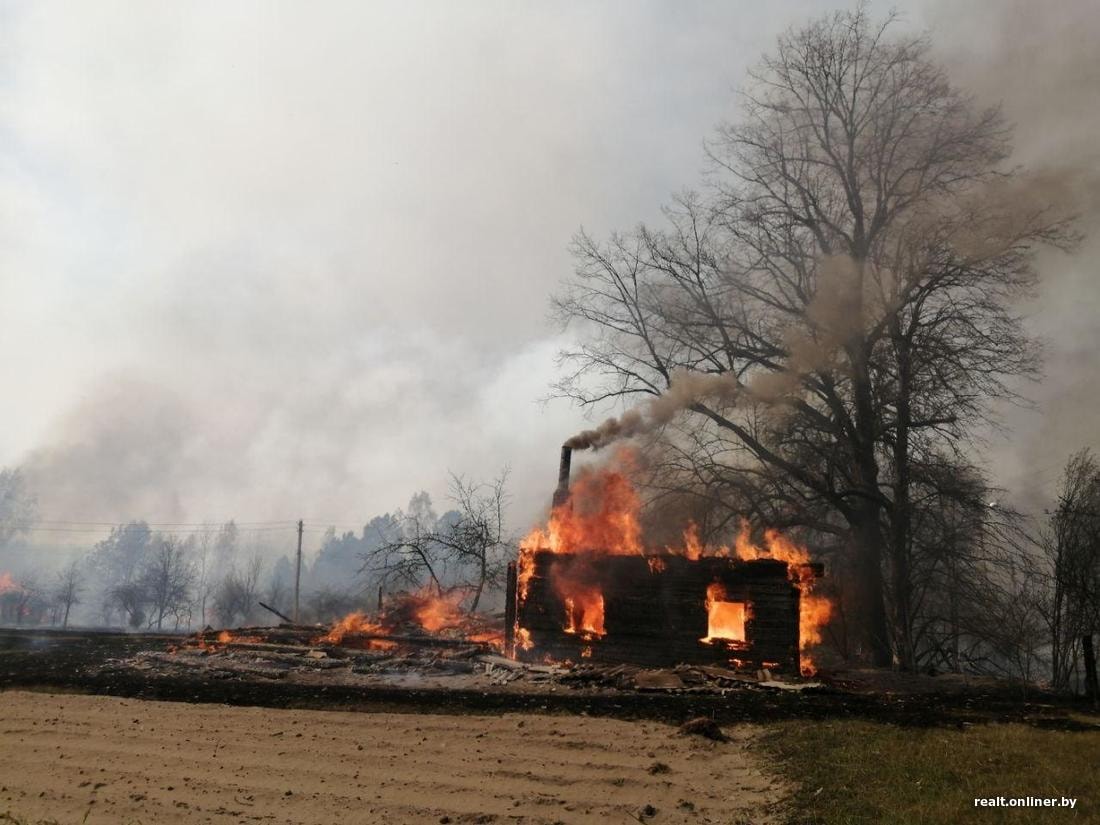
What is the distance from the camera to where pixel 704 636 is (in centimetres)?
1753

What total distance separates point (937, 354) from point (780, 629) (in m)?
10.2

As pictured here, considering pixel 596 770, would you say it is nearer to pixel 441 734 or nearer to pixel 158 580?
pixel 441 734

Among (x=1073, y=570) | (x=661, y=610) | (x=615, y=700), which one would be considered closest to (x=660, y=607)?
(x=661, y=610)

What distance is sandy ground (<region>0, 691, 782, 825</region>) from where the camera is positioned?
777cm

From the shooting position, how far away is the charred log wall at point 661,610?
17266mm

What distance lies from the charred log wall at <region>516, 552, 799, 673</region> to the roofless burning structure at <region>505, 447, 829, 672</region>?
0.03m

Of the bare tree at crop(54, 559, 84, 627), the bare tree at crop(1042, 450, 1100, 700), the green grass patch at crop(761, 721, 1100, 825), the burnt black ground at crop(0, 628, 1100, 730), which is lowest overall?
the bare tree at crop(54, 559, 84, 627)

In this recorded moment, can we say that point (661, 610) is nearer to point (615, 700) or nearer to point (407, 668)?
point (615, 700)

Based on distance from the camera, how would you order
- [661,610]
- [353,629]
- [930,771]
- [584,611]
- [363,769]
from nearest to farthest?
1. [930,771]
2. [363,769]
3. [661,610]
4. [584,611]
5. [353,629]

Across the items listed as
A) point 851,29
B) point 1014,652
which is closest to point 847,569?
point 1014,652

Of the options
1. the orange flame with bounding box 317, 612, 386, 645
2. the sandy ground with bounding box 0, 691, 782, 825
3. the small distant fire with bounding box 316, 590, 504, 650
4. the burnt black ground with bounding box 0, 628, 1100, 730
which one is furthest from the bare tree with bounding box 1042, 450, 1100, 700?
the orange flame with bounding box 317, 612, 386, 645

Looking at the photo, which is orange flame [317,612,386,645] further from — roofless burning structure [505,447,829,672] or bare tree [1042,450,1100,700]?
bare tree [1042,450,1100,700]

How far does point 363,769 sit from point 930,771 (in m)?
7.06

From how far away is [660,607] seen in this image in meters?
17.8
